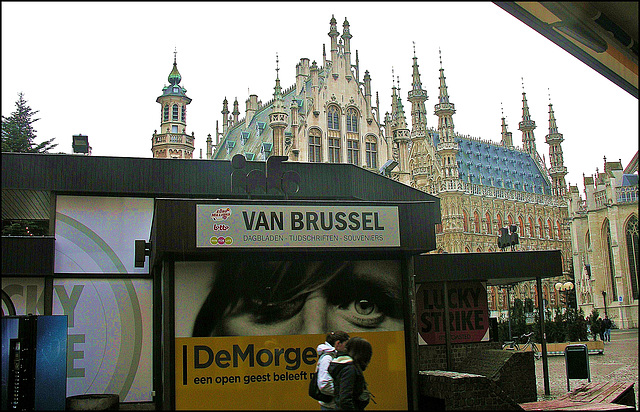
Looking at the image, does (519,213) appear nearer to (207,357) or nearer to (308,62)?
(308,62)

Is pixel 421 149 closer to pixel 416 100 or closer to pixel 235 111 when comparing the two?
pixel 416 100

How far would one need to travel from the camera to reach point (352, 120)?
53406 mm

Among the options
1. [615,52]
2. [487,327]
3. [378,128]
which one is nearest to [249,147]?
[378,128]

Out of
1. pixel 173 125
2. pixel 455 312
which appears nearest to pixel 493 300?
pixel 173 125

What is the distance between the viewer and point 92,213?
14961 mm

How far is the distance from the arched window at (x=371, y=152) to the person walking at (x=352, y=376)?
46.7m

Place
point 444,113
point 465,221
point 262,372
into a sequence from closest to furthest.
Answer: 1. point 262,372
2. point 444,113
3. point 465,221

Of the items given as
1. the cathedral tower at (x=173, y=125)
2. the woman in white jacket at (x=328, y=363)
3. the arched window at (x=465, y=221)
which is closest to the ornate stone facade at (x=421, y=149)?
the arched window at (x=465, y=221)

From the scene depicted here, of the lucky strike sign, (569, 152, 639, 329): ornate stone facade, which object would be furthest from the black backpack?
(569, 152, 639, 329): ornate stone facade

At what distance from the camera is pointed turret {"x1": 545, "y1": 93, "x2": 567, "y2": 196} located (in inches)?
3829

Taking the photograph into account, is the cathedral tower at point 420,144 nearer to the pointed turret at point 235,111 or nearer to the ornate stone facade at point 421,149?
the ornate stone facade at point 421,149

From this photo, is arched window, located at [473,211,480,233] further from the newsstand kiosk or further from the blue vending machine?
the blue vending machine

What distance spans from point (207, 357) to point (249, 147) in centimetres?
5378

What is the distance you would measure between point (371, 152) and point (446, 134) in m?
25.3
